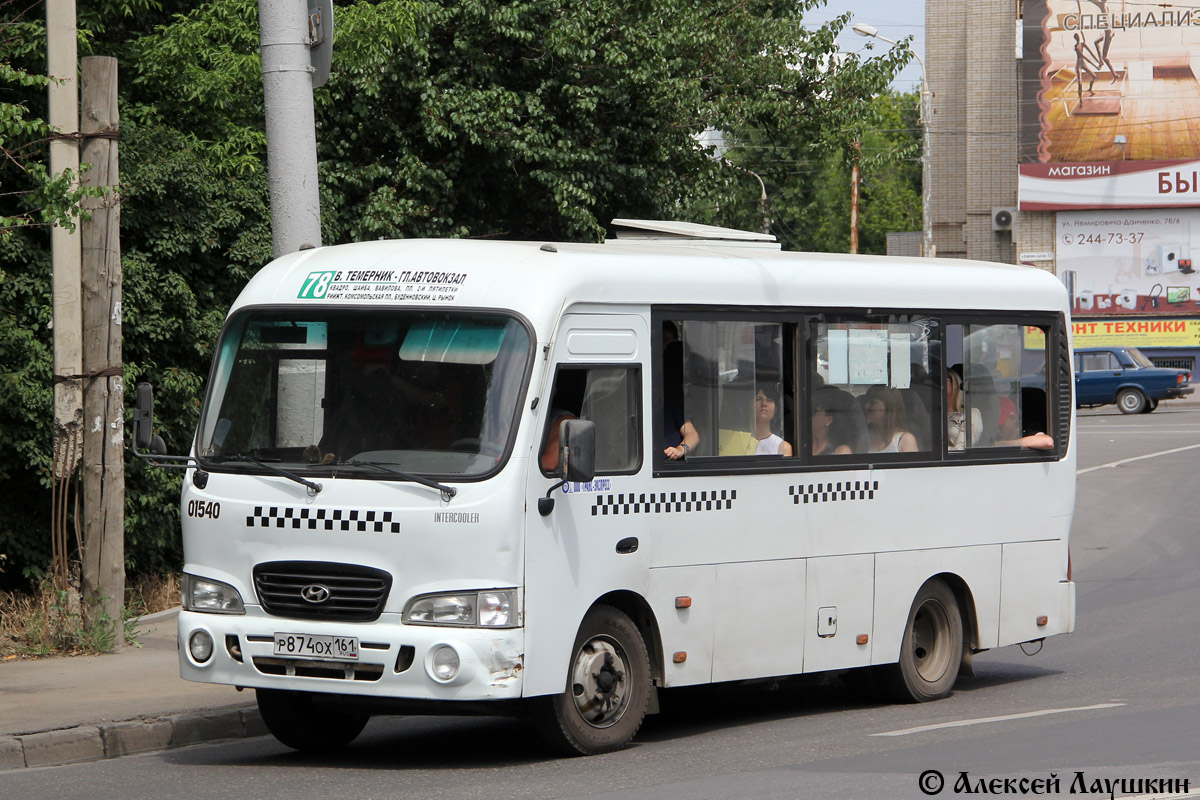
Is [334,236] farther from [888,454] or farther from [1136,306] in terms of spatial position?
[1136,306]

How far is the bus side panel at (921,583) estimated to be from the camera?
404 inches

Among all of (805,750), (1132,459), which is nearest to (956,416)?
(805,750)

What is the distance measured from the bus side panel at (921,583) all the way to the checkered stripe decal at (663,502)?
57.7 inches

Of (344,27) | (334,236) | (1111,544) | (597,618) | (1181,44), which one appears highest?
(1181,44)

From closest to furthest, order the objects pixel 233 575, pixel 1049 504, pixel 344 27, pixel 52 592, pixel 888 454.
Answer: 1. pixel 233 575
2. pixel 888 454
3. pixel 1049 504
4. pixel 52 592
5. pixel 344 27

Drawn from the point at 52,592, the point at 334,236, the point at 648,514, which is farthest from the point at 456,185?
the point at 648,514

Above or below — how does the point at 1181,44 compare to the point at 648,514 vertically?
above

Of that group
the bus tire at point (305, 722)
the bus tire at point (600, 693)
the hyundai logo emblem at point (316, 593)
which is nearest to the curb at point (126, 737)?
the bus tire at point (305, 722)

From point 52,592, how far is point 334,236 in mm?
5704

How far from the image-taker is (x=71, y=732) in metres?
8.80

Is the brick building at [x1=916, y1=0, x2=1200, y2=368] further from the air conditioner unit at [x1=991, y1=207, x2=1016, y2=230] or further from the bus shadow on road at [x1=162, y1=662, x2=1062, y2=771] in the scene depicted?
the bus shadow on road at [x1=162, y1=662, x2=1062, y2=771]

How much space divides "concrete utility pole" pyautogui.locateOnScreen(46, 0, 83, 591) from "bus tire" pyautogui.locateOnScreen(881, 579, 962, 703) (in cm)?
586

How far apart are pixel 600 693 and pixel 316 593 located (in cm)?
155

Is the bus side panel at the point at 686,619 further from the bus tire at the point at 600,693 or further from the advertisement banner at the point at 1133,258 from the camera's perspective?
the advertisement banner at the point at 1133,258
